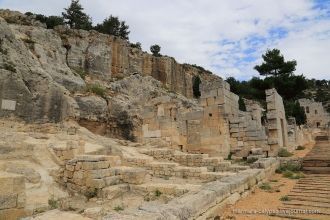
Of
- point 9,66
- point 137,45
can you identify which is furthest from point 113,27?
point 9,66

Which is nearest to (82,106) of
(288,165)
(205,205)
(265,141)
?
(265,141)

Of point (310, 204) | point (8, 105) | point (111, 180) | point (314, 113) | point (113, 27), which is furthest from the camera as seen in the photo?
point (314, 113)

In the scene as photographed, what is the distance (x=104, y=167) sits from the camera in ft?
25.1

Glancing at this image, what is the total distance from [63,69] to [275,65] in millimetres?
25337

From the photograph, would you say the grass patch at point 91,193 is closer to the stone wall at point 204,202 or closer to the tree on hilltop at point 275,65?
the stone wall at point 204,202

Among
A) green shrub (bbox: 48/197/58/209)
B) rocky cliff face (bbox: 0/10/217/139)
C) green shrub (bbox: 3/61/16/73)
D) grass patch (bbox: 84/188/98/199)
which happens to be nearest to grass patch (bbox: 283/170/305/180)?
grass patch (bbox: 84/188/98/199)

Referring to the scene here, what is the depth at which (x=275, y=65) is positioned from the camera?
3491 centimetres

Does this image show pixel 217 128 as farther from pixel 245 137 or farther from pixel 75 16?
pixel 75 16

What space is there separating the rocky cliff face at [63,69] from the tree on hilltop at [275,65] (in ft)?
47.2

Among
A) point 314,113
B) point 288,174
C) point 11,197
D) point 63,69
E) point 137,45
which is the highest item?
point 137,45

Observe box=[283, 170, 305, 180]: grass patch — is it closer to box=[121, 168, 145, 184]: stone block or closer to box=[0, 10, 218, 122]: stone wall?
box=[121, 168, 145, 184]: stone block

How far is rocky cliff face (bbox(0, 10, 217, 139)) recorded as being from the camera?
15625 mm

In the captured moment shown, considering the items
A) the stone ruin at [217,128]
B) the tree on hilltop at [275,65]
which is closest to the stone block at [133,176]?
the stone ruin at [217,128]

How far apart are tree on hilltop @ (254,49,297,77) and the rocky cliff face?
14397 millimetres
